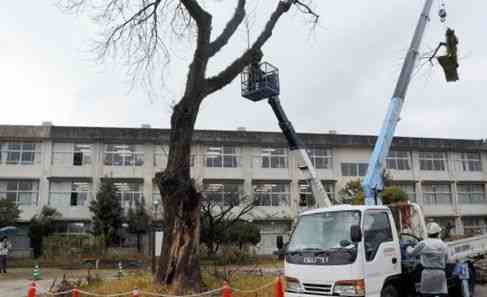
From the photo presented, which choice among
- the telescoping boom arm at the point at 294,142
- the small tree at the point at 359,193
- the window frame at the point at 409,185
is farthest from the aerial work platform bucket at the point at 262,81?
the window frame at the point at 409,185

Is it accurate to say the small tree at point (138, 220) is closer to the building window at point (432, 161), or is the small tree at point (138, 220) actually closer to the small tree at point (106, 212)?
the small tree at point (106, 212)

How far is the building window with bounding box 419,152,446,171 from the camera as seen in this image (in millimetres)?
38906

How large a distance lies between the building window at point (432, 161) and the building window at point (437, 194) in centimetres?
169

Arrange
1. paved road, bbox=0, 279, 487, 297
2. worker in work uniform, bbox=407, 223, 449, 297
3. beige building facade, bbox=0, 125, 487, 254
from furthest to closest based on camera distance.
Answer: beige building facade, bbox=0, 125, 487, 254 < paved road, bbox=0, 279, 487, 297 < worker in work uniform, bbox=407, 223, 449, 297

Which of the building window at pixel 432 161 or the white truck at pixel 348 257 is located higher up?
the building window at pixel 432 161

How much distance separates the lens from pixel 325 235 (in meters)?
7.25

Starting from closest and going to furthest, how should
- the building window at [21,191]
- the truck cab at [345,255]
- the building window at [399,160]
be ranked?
the truck cab at [345,255]
the building window at [21,191]
the building window at [399,160]

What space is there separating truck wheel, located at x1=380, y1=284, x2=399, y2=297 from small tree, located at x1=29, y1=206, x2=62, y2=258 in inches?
1124

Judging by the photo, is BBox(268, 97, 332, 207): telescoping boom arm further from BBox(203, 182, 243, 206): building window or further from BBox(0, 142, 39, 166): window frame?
BBox(0, 142, 39, 166): window frame

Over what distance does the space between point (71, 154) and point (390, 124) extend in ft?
95.1

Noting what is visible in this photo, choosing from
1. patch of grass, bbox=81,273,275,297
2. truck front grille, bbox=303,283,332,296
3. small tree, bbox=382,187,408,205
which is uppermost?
small tree, bbox=382,187,408,205

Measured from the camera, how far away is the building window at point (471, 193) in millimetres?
39656

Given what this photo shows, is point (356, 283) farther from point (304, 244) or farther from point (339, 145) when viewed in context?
point (339, 145)

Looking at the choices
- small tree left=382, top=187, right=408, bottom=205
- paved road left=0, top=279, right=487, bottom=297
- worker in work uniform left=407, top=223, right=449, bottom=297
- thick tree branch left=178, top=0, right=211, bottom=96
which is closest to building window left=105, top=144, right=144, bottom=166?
paved road left=0, top=279, right=487, bottom=297
